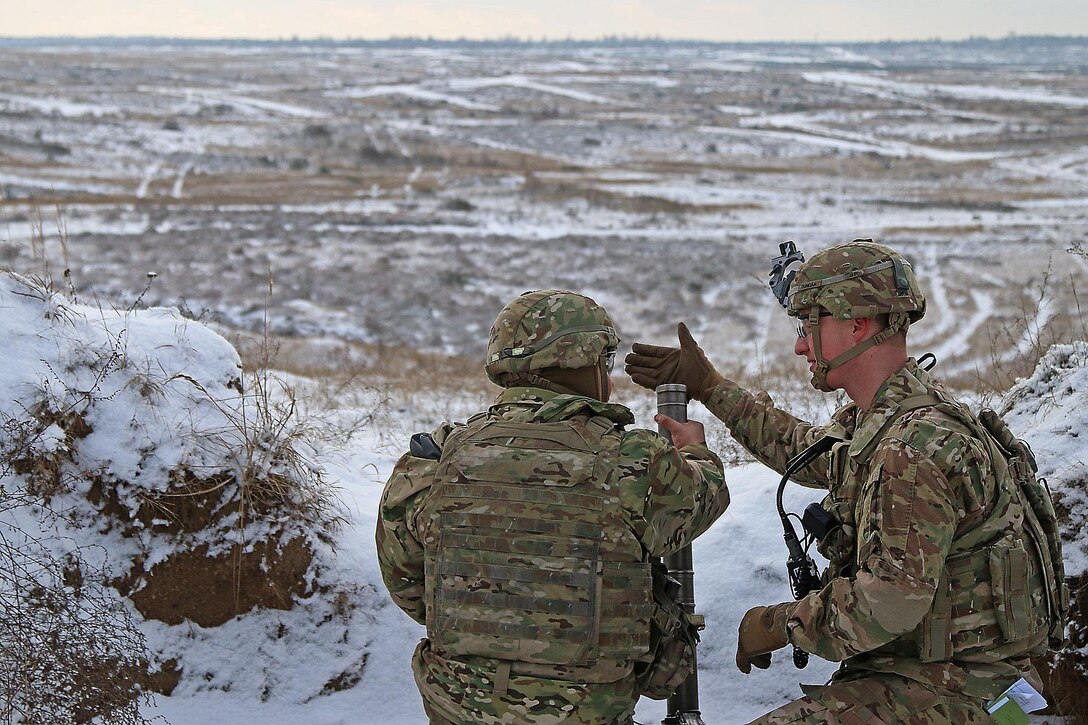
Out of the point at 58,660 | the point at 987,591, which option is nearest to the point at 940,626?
the point at 987,591

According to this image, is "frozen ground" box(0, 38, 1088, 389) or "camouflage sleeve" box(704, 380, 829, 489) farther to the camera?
"frozen ground" box(0, 38, 1088, 389)

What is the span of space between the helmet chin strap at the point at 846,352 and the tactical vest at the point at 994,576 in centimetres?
19

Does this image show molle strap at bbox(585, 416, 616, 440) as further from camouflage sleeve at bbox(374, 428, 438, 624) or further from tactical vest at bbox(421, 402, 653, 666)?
camouflage sleeve at bbox(374, 428, 438, 624)

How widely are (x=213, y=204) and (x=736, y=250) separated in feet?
42.8

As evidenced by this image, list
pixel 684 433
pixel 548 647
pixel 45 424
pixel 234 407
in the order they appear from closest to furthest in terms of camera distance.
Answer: pixel 548 647 < pixel 684 433 < pixel 45 424 < pixel 234 407

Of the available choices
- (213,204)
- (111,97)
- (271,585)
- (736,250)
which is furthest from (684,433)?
(111,97)

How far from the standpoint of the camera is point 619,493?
2504 millimetres

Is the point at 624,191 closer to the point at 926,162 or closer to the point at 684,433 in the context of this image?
the point at 926,162

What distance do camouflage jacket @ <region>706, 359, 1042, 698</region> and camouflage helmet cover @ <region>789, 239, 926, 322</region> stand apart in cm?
21

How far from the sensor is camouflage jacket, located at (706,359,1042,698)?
7.70 ft

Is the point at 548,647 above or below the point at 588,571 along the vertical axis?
below

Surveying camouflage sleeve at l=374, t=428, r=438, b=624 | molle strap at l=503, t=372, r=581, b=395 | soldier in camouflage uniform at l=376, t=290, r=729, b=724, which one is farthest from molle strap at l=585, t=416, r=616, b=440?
camouflage sleeve at l=374, t=428, r=438, b=624

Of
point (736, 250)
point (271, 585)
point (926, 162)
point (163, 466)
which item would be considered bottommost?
point (271, 585)

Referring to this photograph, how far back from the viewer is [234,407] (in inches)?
169
